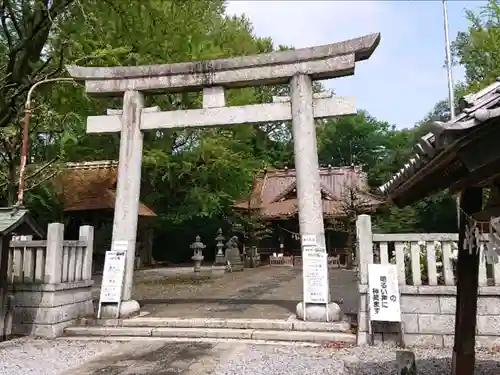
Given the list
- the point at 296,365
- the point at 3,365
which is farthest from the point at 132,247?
the point at 296,365

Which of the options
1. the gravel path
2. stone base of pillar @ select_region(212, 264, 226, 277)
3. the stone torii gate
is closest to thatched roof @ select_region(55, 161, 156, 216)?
stone base of pillar @ select_region(212, 264, 226, 277)

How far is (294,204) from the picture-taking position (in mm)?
28531

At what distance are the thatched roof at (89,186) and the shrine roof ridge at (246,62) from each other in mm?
10280

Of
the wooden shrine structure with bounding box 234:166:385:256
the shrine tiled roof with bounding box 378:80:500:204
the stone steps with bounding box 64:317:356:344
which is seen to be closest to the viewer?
the shrine tiled roof with bounding box 378:80:500:204

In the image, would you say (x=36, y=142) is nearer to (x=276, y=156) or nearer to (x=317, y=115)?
(x=317, y=115)

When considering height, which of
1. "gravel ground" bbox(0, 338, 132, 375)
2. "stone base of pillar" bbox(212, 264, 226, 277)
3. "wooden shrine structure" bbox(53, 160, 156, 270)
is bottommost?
"gravel ground" bbox(0, 338, 132, 375)

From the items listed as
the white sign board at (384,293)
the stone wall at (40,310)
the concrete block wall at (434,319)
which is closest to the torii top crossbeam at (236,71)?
the white sign board at (384,293)

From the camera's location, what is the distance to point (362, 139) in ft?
144

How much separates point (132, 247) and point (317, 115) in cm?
470

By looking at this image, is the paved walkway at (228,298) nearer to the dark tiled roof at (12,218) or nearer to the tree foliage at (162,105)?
the dark tiled roof at (12,218)

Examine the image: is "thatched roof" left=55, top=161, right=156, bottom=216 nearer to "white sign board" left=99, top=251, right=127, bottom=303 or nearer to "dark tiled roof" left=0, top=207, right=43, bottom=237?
"white sign board" left=99, top=251, right=127, bottom=303

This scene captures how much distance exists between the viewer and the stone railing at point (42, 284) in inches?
332

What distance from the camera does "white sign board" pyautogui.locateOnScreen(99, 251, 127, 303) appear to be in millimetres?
9031

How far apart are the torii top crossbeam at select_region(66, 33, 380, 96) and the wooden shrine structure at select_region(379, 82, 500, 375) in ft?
15.4
